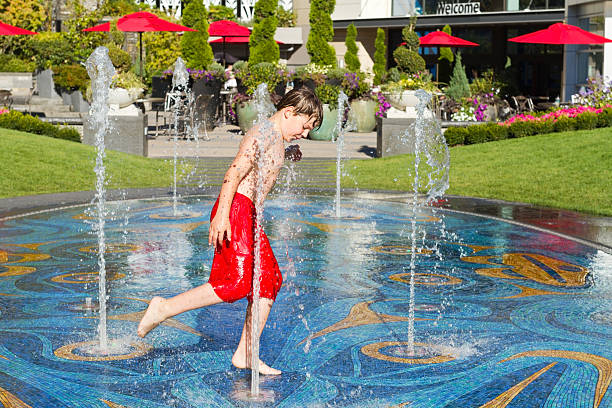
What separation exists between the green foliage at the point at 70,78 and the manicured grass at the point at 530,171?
1517 centimetres

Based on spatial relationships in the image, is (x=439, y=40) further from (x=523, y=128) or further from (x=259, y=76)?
(x=523, y=128)

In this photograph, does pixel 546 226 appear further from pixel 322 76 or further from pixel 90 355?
pixel 322 76

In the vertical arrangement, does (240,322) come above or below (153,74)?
below

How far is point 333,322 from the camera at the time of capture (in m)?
6.51

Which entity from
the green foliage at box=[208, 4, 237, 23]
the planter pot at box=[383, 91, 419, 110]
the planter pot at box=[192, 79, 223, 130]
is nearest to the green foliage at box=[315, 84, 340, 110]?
the planter pot at box=[192, 79, 223, 130]

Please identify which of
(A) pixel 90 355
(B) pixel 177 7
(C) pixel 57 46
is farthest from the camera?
(B) pixel 177 7

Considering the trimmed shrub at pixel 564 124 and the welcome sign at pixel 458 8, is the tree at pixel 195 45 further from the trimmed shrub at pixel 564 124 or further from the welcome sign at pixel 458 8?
the welcome sign at pixel 458 8

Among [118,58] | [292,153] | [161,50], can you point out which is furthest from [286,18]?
[292,153]

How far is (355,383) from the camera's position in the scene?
16.9ft

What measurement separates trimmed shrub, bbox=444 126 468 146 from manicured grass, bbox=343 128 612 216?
2.29ft

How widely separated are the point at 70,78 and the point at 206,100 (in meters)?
8.25

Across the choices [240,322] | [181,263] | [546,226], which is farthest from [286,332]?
[546,226]

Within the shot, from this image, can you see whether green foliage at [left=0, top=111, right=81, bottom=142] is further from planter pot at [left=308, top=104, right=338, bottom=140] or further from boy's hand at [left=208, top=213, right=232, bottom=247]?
boy's hand at [left=208, top=213, right=232, bottom=247]

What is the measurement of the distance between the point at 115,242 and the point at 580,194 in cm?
742
